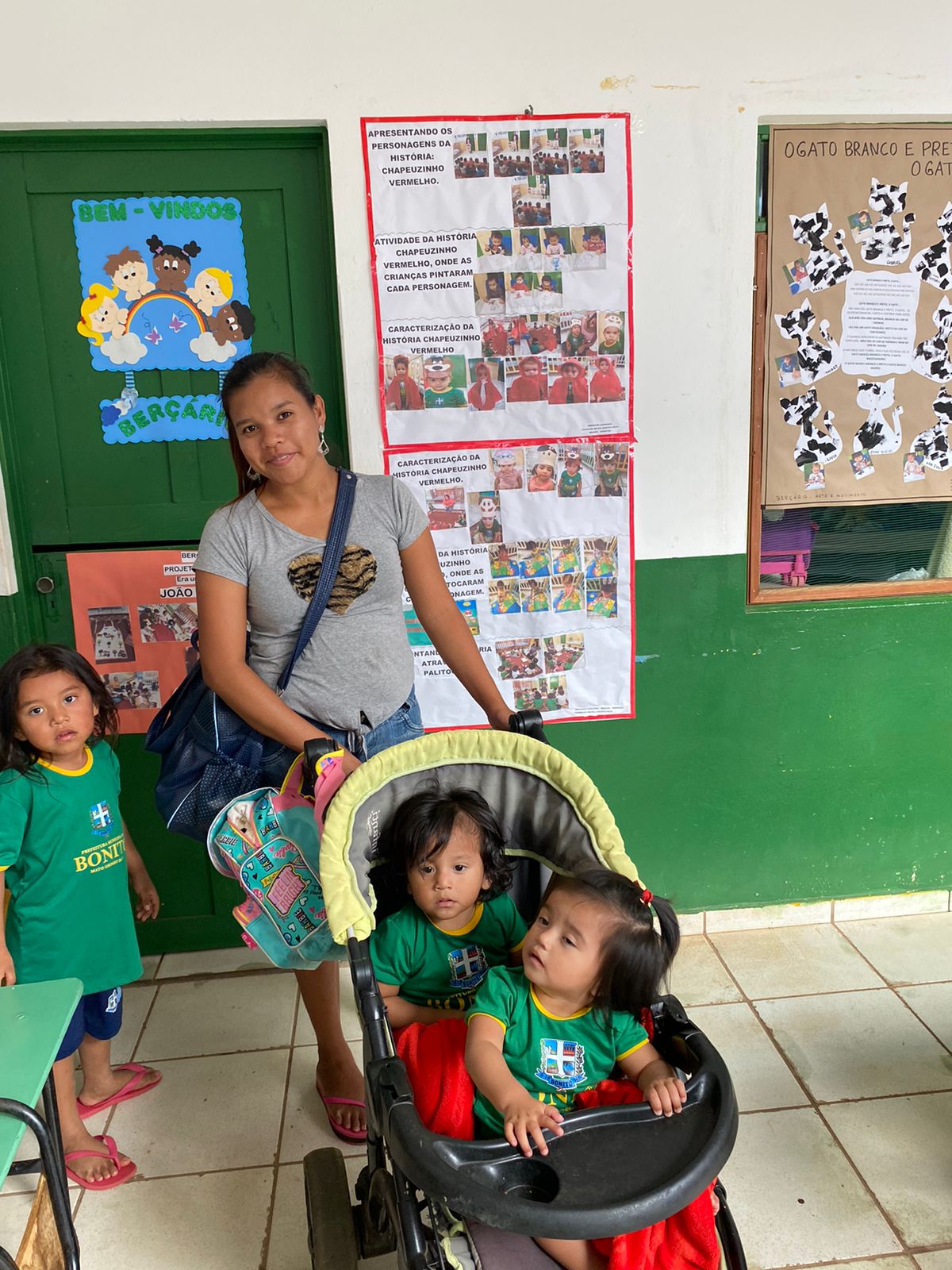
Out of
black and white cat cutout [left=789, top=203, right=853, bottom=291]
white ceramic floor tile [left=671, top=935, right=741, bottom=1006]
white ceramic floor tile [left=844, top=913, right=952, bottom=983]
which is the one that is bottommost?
white ceramic floor tile [left=844, top=913, right=952, bottom=983]

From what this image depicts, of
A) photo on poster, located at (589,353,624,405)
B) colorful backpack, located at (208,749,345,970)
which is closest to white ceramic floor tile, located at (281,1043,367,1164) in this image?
colorful backpack, located at (208,749,345,970)

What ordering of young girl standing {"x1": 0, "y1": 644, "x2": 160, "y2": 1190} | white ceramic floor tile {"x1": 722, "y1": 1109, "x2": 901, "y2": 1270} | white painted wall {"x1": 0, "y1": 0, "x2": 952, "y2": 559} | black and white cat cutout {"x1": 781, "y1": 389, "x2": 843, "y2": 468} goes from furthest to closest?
1. black and white cat cutout {"x1": 781, "y1": 389, "x2": 843, "y2": 468}
2. white painted wall {"x1": 0, "y1": 0, "x2": 952, "y2": 559}
3. young girl standing {"x1": 0, "y1": 644, "x2": 160, "y2": 1190}
4. white ceramic floor tile {"x1": 722, "y1": 1109, "x2": 901, "y2": 1270}

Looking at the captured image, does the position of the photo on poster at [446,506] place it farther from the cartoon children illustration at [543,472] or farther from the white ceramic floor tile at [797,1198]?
the white ceramic floor tile at [797,1198]

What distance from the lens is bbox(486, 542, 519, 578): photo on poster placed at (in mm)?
2805

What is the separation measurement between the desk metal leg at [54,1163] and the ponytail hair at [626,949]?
83 cm

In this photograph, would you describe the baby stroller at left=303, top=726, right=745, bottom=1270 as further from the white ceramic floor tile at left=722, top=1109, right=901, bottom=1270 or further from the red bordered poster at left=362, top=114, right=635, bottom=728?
the red bordered poster at left=362, top=114, right=635, bottom=728

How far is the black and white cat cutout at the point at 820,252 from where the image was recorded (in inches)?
107

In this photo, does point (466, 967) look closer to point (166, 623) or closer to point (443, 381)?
point (166, 623)

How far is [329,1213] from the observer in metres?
1.78

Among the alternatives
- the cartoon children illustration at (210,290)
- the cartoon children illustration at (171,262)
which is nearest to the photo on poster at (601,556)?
the cartoon children illustration at (210,290)

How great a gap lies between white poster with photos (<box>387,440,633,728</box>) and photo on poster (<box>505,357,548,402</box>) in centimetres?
14

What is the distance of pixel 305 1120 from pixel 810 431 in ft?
7.76

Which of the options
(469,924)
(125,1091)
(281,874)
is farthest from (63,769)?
(469,924)

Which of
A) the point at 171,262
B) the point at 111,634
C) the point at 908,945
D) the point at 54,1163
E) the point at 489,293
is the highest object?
the point at 171,262
